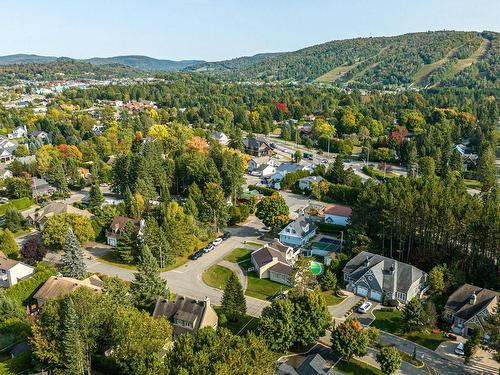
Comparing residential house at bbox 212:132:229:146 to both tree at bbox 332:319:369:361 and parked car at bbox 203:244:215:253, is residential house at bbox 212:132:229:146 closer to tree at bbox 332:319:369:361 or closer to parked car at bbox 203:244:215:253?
parked car at bbox 203:244:215:253

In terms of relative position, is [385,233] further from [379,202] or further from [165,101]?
[165,101]

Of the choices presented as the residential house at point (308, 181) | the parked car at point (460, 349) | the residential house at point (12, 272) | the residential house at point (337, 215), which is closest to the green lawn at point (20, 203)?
the residential house at point (12, 272)

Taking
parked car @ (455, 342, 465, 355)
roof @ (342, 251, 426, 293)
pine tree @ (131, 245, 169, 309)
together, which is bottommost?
parked car @ (455, 342, 465, 355)

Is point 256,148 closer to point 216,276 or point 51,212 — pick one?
point 51,212

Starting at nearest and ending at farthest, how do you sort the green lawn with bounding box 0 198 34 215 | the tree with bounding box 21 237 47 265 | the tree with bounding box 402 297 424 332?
the tree with bounding box 402 297 424 332 → the tree with bounding box 21 237 47 265 → the green lawn with bounding box 0 198 34 215

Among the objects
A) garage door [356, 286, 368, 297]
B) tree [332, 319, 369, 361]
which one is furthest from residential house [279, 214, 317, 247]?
tree [332, 319, 369, 361]

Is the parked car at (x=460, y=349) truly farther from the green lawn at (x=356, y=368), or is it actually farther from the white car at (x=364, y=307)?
the white car at (x=364, y=307)
